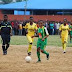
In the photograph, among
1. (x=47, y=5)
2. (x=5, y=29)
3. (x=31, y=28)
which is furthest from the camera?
(x=47, y=5)

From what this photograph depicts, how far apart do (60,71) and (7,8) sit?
43905 millimetres

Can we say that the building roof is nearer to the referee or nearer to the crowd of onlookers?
the crowd of onlookers

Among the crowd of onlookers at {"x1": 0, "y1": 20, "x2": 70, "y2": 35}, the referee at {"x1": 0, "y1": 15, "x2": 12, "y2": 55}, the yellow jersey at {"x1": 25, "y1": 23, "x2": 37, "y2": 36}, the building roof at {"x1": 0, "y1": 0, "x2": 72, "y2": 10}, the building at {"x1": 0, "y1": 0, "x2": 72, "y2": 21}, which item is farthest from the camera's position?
the building roof at {"x1": 0, "y1": 0, "x2": 72, "y2": 10}

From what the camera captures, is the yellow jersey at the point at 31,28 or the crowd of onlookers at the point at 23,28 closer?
the yellow jersey at the point at 31,28

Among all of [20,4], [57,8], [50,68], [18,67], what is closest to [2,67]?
[18,67]

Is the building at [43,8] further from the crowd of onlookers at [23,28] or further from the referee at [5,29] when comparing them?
the referee at [5,29]

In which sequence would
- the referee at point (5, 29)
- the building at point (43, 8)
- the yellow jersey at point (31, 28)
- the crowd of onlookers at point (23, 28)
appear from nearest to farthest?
1. the yellow jersey at point (31, 28)
2. the referee at point (5, 29)
3. the crowd of onlookers at point (23, 28)
4. the building at point (43, 8)

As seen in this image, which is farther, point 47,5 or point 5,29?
point 47,5

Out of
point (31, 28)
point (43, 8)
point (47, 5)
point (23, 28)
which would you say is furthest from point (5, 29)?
point (47, 5)

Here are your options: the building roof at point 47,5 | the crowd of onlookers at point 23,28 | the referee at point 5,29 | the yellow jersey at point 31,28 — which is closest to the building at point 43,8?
the building roof at point 47,5

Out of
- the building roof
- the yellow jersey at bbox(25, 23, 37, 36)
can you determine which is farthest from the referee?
the building roof

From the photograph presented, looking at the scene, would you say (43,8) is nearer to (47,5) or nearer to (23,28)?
(47,5)

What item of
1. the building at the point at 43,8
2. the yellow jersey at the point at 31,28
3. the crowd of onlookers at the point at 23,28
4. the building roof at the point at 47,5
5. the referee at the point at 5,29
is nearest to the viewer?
the yellow jersey at the point at 31,28

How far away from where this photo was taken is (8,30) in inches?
754
